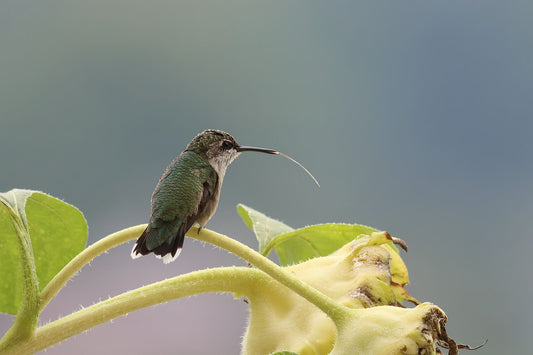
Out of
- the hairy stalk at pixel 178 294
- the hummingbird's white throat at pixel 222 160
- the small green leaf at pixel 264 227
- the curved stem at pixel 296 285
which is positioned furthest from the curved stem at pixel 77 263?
the hummingbird's white throat at pixel 222 160

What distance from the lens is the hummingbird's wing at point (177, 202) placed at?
1.35 metres

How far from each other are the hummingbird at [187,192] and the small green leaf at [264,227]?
11 cm

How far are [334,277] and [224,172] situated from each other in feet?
2.38

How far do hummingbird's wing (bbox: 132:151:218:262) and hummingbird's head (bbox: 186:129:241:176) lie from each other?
43mm

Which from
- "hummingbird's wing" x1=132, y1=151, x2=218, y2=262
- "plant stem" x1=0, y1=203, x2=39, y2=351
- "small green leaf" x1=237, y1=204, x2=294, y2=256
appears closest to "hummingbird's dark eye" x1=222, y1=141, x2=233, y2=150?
"hummingbird's wing" x1=132, y1=151, x2=218, y2=262

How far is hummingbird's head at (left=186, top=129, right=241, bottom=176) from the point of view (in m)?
1.81

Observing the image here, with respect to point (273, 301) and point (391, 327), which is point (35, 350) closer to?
point (273, 301)

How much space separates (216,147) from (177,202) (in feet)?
1.28

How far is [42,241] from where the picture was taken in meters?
1.56

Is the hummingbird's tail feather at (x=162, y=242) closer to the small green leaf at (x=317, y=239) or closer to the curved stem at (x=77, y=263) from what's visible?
the curved stem at (x=77, y=263)

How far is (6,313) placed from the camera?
1556 mm

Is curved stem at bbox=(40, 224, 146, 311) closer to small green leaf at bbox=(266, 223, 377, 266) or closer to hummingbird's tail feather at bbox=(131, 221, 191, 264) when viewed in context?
hummingbird's tail feather at bbox=(131, 221, 191, 264)

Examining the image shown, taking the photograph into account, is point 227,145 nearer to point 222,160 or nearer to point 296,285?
point 222,160

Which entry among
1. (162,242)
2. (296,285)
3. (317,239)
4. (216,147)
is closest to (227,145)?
(216,147)
